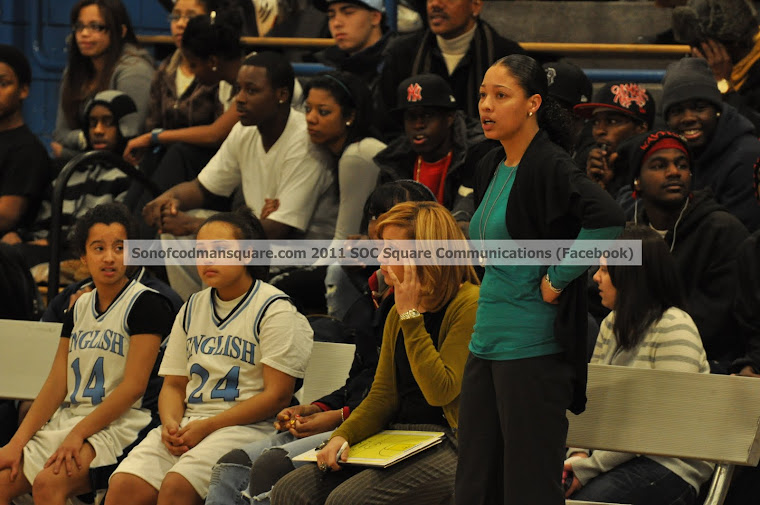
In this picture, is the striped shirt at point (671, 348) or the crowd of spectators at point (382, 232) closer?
the crowd of spectators at point (382, 232)

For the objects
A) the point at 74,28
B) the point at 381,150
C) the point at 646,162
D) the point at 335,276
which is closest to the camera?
the point at 646,162

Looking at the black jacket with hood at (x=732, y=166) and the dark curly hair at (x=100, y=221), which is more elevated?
the black jacket with hood at (x=732, y=166)

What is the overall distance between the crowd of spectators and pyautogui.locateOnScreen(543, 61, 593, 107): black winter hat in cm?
2

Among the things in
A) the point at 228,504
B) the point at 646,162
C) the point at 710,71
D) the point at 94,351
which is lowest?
the point at 228,504

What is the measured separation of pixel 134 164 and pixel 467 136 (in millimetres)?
2011

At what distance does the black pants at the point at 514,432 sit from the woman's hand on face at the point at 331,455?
47 cm

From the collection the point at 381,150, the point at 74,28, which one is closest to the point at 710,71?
the point at 381,150

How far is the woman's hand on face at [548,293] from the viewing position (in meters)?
2.71

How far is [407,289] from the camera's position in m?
3.12

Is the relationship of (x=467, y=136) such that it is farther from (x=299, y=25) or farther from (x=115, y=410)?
(x=299, y=25)

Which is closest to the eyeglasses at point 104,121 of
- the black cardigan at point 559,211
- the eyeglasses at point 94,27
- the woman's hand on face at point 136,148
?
the woman's hand on face at point 136,148

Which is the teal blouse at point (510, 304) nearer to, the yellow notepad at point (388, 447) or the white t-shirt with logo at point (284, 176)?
the yellow notepad at point (388, 447)

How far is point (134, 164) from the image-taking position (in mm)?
5945

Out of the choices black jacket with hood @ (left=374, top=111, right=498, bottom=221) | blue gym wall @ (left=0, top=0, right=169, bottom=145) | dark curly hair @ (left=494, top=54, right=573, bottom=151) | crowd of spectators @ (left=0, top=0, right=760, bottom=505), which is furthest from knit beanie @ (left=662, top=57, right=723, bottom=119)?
blue gym wall @ (left=0, top=0, right=169, bottom=145)
